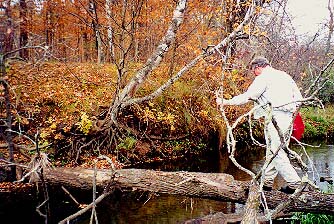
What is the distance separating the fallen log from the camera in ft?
16.9

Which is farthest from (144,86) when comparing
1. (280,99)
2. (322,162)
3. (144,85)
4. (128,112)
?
(280,99)

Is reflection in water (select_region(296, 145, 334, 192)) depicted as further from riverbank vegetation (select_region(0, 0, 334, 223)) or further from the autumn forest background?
the autumn forest background

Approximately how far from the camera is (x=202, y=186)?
18.2ft


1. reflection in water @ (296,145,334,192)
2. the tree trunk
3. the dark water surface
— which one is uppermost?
the tree trunk

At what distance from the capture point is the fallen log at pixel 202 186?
203 inches

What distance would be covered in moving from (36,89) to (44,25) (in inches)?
345

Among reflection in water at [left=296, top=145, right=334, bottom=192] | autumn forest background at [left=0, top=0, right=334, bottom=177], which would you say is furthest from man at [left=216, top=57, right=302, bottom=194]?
autumn forest background at [left=0, top=0, right=334, bottom=177]

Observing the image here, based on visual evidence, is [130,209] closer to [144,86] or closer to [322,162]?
[144,86]

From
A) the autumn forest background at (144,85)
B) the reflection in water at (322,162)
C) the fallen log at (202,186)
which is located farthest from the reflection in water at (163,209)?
the autumn forest background at (144,85)

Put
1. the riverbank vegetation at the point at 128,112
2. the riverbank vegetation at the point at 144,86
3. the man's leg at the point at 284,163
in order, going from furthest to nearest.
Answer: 1. the riverbank vegetation at the point at 128,112
2. the riverbank vegetation at the point at 144,86
3. the man's leg at the point at 284,163

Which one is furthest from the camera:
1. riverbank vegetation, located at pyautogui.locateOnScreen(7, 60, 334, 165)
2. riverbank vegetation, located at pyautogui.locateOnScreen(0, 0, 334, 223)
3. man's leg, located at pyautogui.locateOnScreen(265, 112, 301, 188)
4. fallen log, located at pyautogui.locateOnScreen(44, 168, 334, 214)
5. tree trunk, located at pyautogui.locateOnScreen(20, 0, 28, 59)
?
tree trunk, located at pyautogui.locateOnScreen(20, 0, 28, 59)

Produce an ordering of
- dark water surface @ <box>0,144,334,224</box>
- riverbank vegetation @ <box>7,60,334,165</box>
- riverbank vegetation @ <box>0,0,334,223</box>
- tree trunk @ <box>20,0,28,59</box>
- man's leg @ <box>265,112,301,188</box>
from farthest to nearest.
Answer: tree trunk @ <box>20,0,28,59</box> → riverbank vegetation @ <box>7,60,334,165</box> → riverbank vegetation @ <box>0,0,334,223</box> → dark water surface @ <box>0,144,334,224</box> → man's leg @ <box>265,112,301,188</box>

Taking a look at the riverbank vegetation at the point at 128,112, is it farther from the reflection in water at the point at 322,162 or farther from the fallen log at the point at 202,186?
the fallen log at the point at 202,186

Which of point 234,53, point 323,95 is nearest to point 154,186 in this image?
point 234,53
